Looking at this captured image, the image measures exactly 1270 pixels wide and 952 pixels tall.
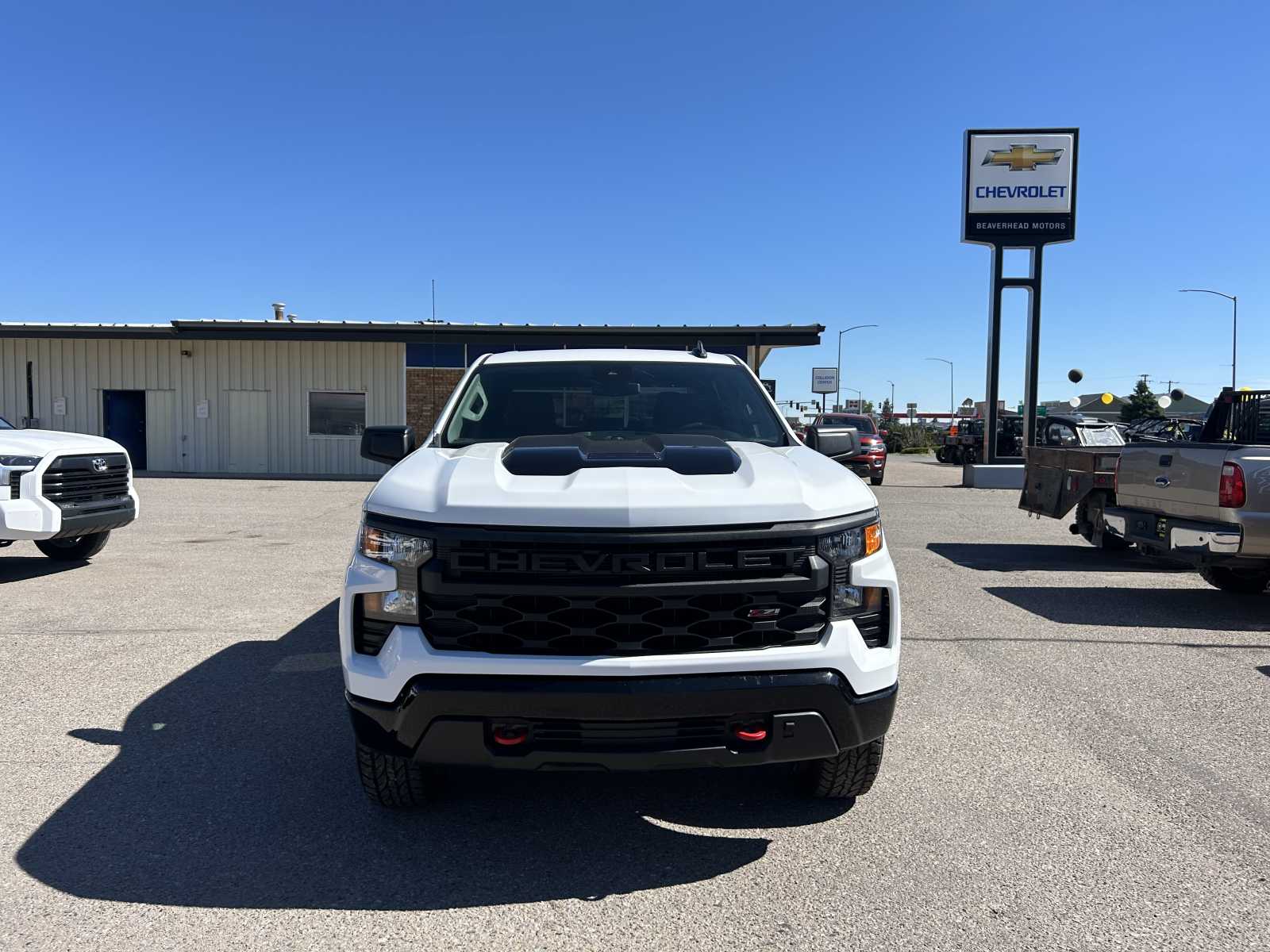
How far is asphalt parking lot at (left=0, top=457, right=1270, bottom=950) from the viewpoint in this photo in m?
2.88

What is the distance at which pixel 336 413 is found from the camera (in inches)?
1032

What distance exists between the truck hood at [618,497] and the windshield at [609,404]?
40.5 inches

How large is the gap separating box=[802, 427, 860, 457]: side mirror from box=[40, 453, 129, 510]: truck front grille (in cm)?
715

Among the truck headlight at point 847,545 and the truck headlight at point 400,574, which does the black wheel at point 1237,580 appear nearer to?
the truck headlight at point 847,545

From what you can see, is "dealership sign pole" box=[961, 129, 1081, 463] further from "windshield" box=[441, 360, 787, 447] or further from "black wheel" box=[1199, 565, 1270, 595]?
"windshield" box=[441, 360, 787, 447]

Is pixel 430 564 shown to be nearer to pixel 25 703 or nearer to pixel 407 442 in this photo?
pixel 407 442

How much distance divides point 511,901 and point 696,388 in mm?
2736

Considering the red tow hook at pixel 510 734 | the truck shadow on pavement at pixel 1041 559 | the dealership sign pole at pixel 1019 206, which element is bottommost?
the truck shadow on pavement at pixel 1041 559

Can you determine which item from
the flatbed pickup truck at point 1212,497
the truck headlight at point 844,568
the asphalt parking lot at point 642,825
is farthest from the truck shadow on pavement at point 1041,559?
the truck headlight at point 844,568

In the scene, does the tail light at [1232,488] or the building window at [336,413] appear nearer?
the tail light at [1232,488]

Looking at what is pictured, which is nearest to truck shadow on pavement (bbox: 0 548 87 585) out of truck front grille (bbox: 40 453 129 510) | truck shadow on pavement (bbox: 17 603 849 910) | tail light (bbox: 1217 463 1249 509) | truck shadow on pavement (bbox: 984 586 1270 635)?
truck front grille (bbox: 40 453 129 510)

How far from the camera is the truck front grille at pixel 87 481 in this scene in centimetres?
862

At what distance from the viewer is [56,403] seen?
26500 mm

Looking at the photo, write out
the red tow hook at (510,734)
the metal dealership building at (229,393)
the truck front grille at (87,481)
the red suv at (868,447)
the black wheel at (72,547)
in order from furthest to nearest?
the metal dealership building at (229,393) < the red suv at (868,447) < the black wheel at (72,547) < the truck front grille at (87,481) < the red tow hook at (510,734)
